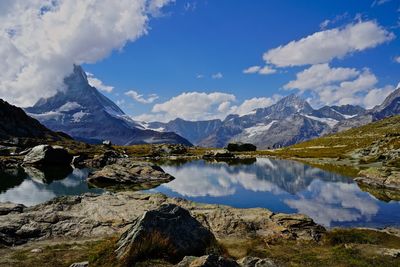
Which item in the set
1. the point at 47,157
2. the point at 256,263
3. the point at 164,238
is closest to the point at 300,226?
the point at 256,263

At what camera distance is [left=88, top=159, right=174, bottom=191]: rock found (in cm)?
9350

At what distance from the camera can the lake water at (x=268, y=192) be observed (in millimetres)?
60188

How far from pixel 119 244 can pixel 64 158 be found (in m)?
135

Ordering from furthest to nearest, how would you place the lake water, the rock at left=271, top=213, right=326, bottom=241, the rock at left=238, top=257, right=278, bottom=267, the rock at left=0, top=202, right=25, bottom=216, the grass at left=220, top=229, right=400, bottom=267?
the lake water
the rock at left=0, top=202, right=25, bottom=216
the rock at left=271, top=213, right=326, bottom=241
the grass at left=220, top=229, right=400, bottom=267
the rock at left=238, top=257, right=278, bottom=267

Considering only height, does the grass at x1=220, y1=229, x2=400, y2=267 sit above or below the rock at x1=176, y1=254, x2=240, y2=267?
below

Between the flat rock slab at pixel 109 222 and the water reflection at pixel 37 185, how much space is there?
33.6 m

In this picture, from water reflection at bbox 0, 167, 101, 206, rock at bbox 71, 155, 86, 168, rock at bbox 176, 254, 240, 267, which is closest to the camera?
rock at bbox 176, 254, 240, 267

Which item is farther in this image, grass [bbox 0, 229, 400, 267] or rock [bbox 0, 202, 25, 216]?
rock [bbox 0, 202, 25, 216]

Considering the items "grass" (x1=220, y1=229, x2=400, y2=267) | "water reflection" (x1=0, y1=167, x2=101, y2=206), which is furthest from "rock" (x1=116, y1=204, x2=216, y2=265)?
"water reflection" (x1=0, y1=167, x2=101, y2=206)

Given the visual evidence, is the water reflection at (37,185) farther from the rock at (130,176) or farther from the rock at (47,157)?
the rock at (47,157)

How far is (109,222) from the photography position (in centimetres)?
3425

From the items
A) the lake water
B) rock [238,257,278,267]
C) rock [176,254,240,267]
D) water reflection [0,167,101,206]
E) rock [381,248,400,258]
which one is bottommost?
water reflection [0,167,101,206]

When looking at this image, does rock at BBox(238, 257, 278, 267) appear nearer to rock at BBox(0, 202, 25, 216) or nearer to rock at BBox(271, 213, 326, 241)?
rock at BBox(271, 213, 326, 241)

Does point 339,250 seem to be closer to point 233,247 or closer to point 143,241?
point 233,247
